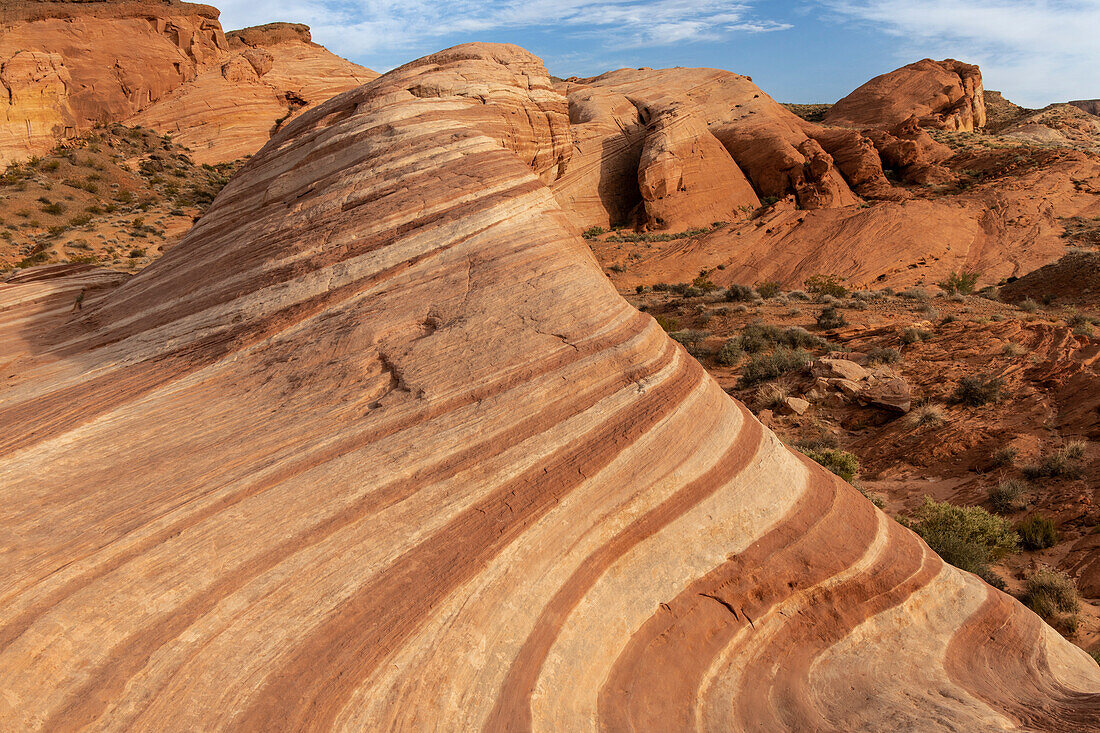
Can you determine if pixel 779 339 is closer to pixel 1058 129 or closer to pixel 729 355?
pixel 729 355

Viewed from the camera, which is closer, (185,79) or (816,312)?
(816,312)

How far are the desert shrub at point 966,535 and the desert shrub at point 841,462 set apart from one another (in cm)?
123

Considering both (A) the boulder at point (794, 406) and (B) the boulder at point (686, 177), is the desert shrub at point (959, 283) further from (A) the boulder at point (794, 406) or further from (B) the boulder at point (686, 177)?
(A) the boulder at point (794, 406)

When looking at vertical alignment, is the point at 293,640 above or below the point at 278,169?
below

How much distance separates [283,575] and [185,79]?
45.1 metres

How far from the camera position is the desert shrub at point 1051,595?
6645 millimetres

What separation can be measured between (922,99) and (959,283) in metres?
30.7

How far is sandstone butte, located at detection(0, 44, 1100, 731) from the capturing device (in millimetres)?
2863

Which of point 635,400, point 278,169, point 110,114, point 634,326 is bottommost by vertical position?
point 635,400

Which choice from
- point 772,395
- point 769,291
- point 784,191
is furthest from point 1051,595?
point 784,191

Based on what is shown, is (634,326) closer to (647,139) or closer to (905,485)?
(905,485)

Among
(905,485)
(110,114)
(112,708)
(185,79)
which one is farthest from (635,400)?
(185,79)

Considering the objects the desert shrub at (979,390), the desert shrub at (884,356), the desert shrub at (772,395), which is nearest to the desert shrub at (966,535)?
the desert shrub at (979,390)

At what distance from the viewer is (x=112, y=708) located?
2.51 m
